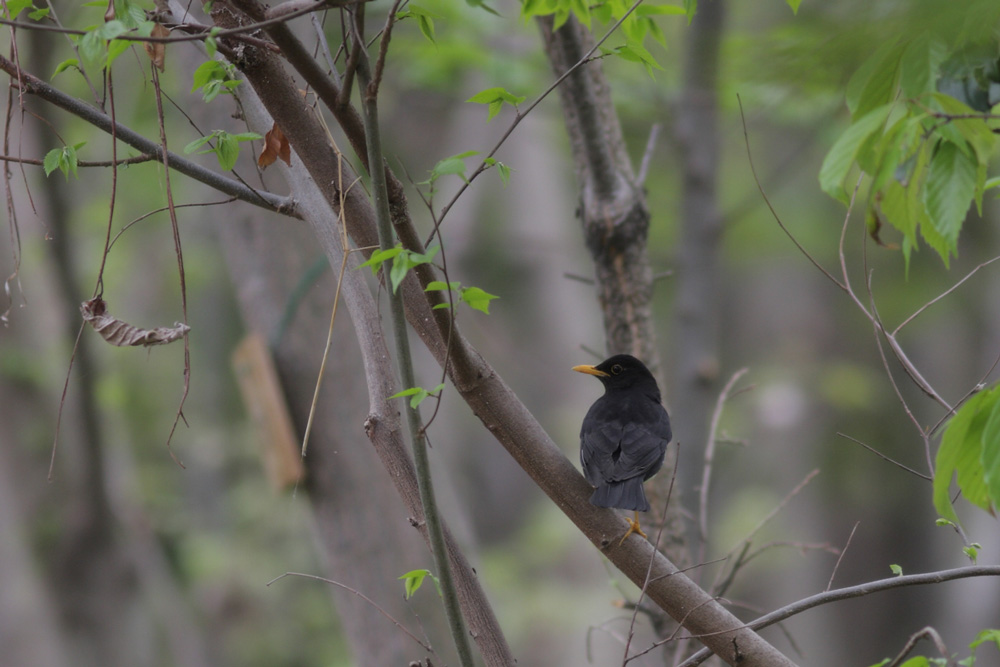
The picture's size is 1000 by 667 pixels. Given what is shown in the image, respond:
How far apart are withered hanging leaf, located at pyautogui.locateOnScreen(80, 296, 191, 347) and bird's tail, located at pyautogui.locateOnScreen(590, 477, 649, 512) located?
1.07 meters

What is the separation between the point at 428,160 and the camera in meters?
12.4

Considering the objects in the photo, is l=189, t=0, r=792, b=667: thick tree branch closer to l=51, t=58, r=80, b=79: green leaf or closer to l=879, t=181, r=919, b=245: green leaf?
l=51, t=58, r=80, b=79: green leaf

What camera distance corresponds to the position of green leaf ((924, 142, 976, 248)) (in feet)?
4.19

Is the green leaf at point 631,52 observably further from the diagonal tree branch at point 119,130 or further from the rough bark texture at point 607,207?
the rough bark texture at point 607,207

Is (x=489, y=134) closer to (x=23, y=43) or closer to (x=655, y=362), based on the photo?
(x=23, y=43)

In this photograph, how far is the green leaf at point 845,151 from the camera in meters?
1.23

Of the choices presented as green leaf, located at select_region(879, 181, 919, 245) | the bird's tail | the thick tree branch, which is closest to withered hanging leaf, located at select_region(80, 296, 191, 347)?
the thick tree branch

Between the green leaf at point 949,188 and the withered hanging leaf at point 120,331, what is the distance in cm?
146

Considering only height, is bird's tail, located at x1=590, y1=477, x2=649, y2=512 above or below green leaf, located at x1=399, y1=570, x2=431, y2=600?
below

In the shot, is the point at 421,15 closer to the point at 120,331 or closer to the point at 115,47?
the point at 115,47

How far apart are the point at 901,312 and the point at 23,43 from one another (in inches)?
324

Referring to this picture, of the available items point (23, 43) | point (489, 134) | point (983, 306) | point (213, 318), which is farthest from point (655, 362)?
point (213, 318)

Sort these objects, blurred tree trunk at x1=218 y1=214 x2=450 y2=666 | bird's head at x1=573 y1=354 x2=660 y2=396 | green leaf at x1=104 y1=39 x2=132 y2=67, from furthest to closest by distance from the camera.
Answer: blurred tree trunk at x1=218 y1=214 x2=450 y2=666 < bird's head at x1=573 y1=354 x2=660 y2=396 < green leaf at x1=104 y1=39 x2=132 y2=67

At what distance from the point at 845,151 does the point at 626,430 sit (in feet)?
7.37
